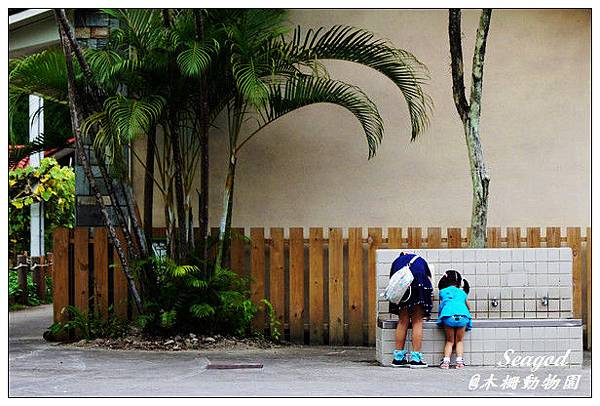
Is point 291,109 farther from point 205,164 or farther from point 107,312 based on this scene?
point 107,312

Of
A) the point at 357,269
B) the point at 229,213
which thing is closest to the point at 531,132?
the point at 357,269

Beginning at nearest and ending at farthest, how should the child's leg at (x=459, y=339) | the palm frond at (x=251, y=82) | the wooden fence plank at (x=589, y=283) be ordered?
1. the child's leg at (x=459, y=339)
2. the palm frond at (x=251, y=82)
3. the wooden fence plank at (x=589, y=283)

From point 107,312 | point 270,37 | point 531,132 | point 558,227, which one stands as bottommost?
point 107,312

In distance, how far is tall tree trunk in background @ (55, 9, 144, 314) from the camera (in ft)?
36.3

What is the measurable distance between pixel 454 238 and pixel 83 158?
4.01 metres

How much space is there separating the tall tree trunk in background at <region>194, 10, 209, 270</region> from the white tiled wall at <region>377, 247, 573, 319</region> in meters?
2.42

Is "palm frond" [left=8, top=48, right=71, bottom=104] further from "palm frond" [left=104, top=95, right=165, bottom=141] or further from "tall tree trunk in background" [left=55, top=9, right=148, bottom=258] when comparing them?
"palm frond" [left=104, top=95, right=165, bottom=141]

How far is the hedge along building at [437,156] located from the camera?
41.8 ft

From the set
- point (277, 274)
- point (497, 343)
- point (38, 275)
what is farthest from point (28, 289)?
point (497, 343)

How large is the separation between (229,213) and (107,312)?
69.0 inches

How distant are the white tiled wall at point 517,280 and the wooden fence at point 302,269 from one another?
5.60 ft

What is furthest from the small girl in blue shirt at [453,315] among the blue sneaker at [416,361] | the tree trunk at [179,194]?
the tree trunk at [179,194]

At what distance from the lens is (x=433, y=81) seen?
41.9 feet

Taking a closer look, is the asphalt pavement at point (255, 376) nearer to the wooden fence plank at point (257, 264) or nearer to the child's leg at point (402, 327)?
the child's leg at point (402, 327)
